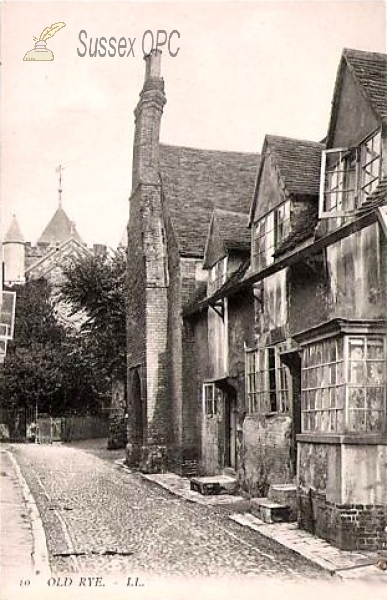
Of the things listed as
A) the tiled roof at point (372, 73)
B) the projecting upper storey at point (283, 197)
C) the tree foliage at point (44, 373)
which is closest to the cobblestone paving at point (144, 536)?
the projecting upper storey at point (283, 197)

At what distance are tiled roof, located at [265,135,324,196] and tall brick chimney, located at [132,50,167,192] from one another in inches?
358

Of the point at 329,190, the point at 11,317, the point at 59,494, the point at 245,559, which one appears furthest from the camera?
the point at 11,317

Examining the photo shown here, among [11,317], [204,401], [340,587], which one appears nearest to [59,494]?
[204,401]

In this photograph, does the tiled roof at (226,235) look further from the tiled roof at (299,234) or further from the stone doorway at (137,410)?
the stone doorway at (137,410)

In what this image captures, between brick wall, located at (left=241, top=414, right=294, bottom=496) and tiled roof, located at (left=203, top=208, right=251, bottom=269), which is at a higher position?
tiled roof, located at (left=203, top=208, right=251, bottom=269)

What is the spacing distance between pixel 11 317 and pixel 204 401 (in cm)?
636

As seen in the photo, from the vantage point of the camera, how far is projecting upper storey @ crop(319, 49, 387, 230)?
12.6 metres

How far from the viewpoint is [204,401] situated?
22.3 meters

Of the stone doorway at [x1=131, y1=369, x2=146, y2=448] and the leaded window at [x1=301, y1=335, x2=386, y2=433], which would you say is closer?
the leaded window at [x1=301, y1=335, x2=386, y2=433]

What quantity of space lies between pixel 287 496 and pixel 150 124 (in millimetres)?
15434

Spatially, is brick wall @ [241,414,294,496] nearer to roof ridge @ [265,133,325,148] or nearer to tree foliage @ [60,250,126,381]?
roof ridge @ [265,133,325,148]

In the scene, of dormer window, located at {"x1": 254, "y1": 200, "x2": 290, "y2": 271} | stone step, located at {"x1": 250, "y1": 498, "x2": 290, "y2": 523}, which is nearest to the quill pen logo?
dormer window, located at {"x1": 254, "y1": 200, "x2": 290, "y2": 271}

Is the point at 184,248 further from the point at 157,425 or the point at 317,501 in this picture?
the point at 317,501

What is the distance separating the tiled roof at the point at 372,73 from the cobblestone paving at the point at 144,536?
21.6 feet
